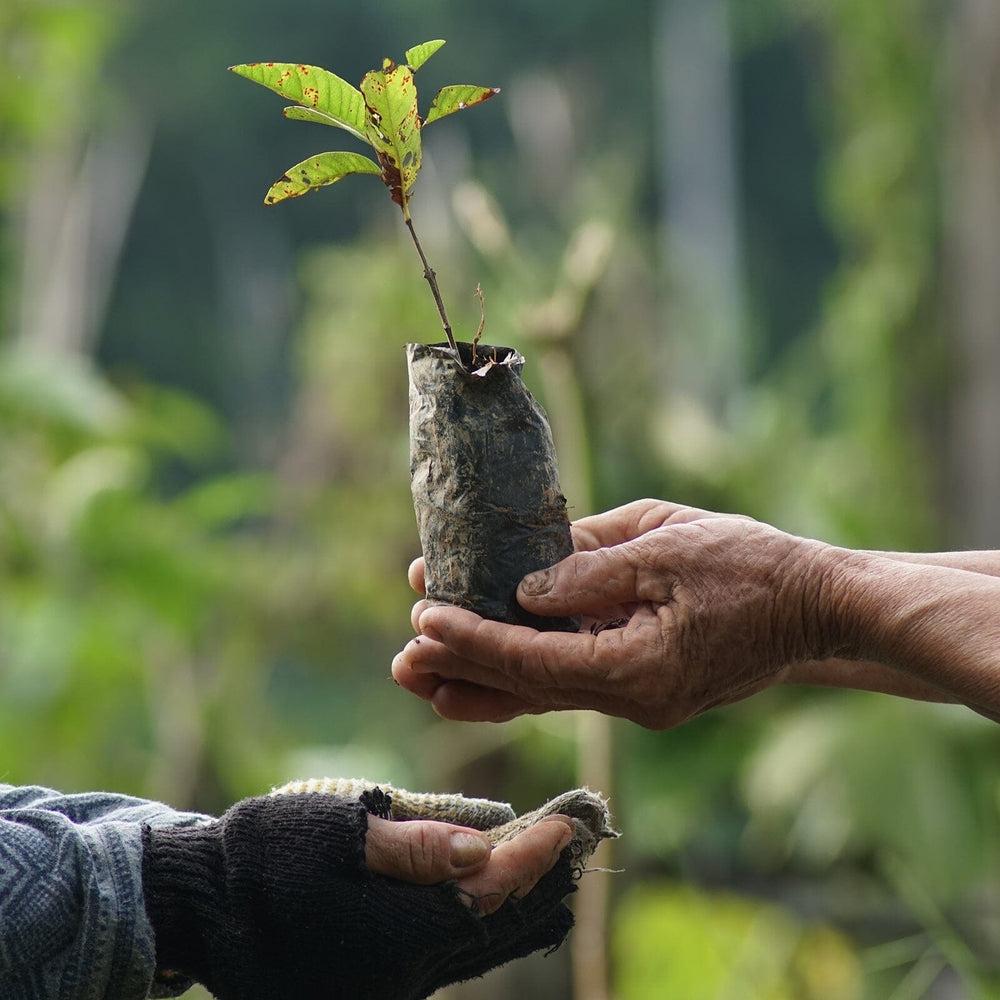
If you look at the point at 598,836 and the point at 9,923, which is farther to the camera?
the point at 598,836

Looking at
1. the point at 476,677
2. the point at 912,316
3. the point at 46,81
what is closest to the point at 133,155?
the point at 912,316

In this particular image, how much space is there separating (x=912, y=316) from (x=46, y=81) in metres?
7.15

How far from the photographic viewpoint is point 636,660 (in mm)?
1960

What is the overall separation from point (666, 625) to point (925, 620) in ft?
1.09

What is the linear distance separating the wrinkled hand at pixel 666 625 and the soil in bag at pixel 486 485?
48mm

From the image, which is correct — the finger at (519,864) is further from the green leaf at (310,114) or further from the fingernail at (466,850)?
the green leaf at (310,114)

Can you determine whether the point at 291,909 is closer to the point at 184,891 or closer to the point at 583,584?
the point at 184,891

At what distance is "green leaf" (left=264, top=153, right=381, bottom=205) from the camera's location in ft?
6.63

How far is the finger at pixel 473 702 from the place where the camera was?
7.13 ft

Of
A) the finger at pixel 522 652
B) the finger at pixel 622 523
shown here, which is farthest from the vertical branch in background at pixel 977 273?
the finger at pixel 522 652

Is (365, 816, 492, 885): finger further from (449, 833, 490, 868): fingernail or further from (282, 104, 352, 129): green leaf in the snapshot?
(282, 104, 352, 129): green leaf

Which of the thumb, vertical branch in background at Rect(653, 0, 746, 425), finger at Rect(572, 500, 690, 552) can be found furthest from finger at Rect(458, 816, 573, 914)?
vertical branch in background at Rect(653, 0, 746, 425)

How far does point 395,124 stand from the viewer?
204 centimetres

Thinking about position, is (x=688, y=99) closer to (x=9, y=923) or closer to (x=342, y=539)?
(x=342, y=539)
